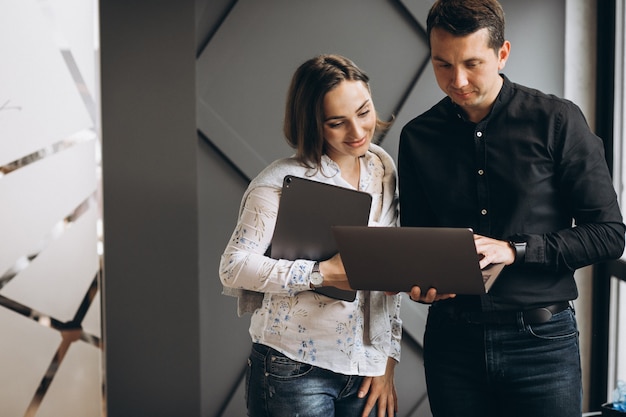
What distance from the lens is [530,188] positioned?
1.54 meters

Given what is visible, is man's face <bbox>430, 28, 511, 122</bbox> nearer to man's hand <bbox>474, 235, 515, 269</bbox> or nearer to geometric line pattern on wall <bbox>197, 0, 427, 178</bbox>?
man's hand <bbox>474, 235, 515, 269</bbox>

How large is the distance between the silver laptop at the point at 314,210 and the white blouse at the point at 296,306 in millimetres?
28

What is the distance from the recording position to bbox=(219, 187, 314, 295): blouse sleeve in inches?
61.5

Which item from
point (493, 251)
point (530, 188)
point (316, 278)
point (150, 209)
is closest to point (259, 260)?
point (316, 278)

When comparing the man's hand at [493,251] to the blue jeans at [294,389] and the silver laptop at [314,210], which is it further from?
the blue jeans at [294,389]

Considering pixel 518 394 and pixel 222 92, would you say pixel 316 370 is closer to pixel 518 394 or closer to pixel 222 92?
pixel 518 394

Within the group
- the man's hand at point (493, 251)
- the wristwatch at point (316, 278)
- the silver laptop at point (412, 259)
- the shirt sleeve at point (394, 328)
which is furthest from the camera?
the shirt sleeve at point (394, 328)

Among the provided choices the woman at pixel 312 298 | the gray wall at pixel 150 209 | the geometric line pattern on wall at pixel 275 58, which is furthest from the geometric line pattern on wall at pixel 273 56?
the woman at pixel 312 298

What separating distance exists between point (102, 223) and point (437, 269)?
1.87 m

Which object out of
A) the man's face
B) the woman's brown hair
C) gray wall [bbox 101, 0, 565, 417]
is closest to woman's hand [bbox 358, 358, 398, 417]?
the woman's brown hair

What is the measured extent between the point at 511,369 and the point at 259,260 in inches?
24.6

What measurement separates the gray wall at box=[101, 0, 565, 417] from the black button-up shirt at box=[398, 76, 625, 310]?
4.21 feet

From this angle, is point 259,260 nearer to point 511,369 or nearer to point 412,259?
point 412,259

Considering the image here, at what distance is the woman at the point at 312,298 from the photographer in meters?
1.58
